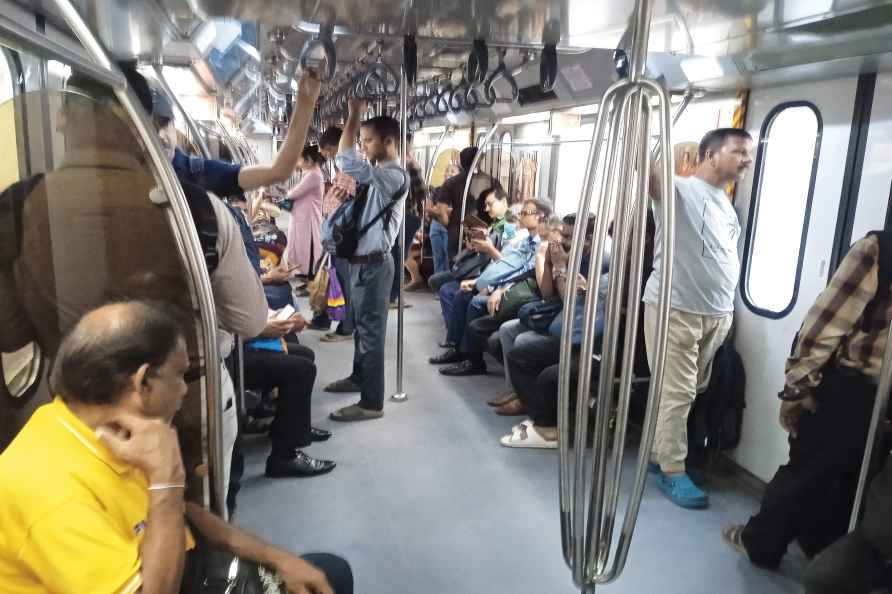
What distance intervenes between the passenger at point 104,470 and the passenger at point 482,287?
3153 millimetres

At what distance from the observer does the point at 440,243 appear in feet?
21.4

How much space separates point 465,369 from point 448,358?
0.87 feet

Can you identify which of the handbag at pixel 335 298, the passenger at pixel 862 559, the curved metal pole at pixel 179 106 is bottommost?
the passenger at pixel 862 559

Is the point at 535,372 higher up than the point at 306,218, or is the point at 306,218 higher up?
the point at 306,218

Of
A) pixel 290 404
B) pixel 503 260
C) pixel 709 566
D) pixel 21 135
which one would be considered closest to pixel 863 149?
pixel 709 566

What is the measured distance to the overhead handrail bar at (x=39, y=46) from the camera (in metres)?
0.79

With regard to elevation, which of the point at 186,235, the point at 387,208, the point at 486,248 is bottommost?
the point at 486,248

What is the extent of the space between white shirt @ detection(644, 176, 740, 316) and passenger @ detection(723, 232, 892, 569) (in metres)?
0.61

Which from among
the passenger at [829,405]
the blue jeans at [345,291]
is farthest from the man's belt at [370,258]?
the passenger at [829,405]

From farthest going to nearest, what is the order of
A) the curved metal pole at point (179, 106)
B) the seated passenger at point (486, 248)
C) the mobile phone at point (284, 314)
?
the seated passenger at point (486, 248), the curved metal pole at point (179, 106), the mobile phone at point (284, 314)

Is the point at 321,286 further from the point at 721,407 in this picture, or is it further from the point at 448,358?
the point at 721,407

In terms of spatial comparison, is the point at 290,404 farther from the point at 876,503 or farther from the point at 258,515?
the point at 876,503

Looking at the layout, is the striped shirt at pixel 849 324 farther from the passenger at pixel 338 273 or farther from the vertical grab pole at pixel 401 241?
the passenger at pixel 338 273

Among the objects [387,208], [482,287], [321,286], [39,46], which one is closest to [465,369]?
[482,287]
